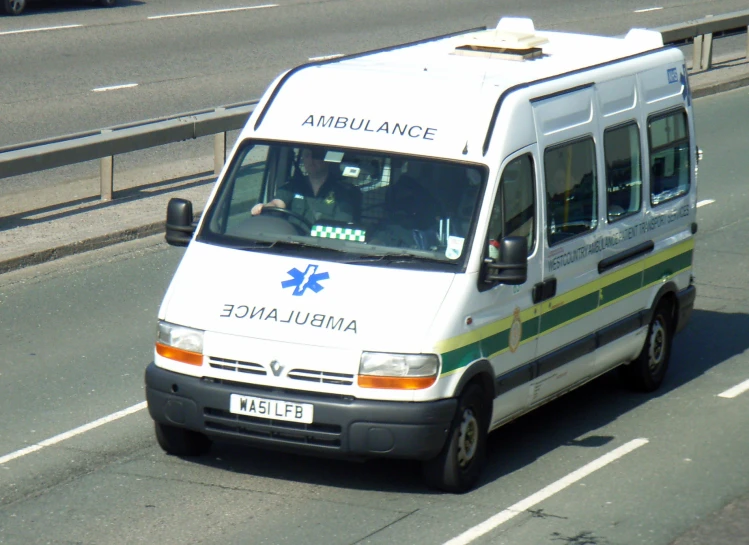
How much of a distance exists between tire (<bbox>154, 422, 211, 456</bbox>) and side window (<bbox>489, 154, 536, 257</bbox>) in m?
1.96

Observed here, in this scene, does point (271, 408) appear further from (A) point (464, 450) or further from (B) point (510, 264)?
(B) point (510, 264)

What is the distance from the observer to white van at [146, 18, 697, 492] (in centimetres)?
723

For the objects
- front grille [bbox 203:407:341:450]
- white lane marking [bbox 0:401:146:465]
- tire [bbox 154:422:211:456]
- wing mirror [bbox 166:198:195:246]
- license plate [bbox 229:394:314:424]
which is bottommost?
white lane marking [bbox 0:401:146:465]

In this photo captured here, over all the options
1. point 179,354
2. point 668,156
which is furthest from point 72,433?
point 668,156

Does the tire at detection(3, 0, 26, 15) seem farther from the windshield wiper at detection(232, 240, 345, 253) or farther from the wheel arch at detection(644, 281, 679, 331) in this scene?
the windshield wiper at detection(232, 240, 345, 253)

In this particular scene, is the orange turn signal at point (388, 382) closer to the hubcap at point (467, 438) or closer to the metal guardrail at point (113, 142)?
the hubcap at point (467, 438)

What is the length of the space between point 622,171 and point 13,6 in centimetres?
2008

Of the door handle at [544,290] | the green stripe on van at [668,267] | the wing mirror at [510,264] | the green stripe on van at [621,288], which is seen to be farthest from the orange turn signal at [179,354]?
the green stripe on van at [668,267]

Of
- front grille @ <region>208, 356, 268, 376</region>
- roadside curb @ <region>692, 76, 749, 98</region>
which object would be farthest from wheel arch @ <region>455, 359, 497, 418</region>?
roadside curb @ <region>692, 76, 749, 98</region>

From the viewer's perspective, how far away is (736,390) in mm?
9914

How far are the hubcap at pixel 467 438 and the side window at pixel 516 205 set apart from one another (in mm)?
899

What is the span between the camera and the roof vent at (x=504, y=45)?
9023mm

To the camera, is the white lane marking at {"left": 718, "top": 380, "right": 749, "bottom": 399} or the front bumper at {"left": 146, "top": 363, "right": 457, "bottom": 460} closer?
the front bumper at {"left": 146, "top": 363, "right": 457, "bottom": 460}

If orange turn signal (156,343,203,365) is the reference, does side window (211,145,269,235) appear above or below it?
above
